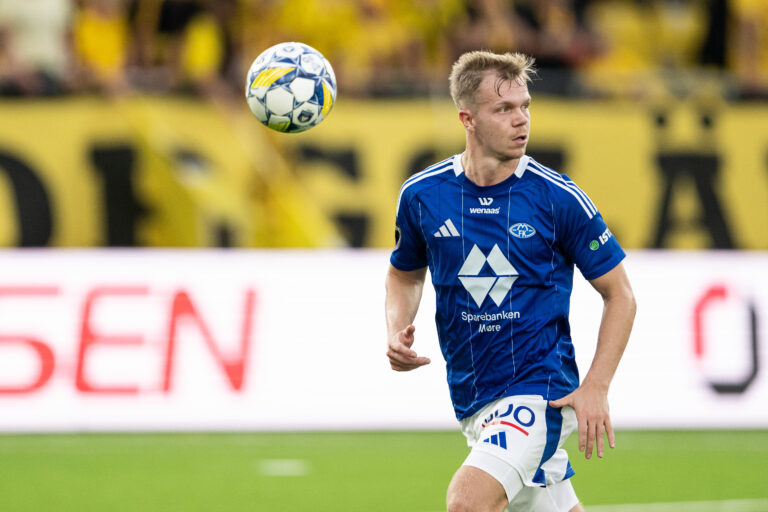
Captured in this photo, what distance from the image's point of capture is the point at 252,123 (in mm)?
11578

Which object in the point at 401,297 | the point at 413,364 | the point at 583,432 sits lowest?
the point at 583,432

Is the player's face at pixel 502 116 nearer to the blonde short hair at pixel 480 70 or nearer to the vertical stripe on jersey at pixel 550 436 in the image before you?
the blonde short hair at pixel 480 70

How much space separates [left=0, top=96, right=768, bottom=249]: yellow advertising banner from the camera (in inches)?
453

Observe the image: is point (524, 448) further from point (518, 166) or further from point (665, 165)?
point (665, 165)

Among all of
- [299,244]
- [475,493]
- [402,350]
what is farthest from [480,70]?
[299,244]

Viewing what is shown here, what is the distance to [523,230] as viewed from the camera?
484 cm

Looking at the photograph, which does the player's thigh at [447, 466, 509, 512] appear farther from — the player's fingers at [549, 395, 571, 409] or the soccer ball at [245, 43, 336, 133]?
the soccer ball at [245, 43, 336, 133]

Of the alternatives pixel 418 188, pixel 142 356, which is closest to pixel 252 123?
pixel 142 356

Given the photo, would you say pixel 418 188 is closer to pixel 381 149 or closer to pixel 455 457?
pixel 455 457

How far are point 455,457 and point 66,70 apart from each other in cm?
517

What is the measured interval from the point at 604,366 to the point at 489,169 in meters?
0.90

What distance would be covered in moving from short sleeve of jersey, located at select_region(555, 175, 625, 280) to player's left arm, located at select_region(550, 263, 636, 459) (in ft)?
0.14

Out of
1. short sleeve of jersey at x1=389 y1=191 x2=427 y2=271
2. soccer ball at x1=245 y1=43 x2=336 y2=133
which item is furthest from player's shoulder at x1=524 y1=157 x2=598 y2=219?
soccer ball at x1=245 y1=43 x2=336 y2=133

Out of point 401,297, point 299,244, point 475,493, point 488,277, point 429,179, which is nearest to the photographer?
point 475,493
